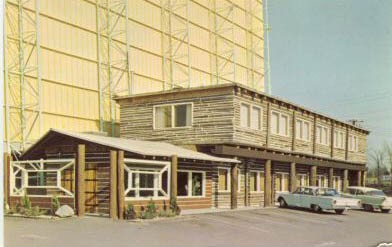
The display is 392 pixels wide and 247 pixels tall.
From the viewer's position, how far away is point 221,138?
27906mm

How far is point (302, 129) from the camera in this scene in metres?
36.2

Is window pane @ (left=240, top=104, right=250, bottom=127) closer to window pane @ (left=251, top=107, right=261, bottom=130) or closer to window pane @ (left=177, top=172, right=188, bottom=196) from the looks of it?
window pane @ (left=251, top=107, right=261, bottom=130)

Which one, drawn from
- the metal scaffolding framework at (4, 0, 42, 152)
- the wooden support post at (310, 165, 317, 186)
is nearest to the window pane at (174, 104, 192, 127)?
the metal scaffolding framework at (4, 0, 42, 152)

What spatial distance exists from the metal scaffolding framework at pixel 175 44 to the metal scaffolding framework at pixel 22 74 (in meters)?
13.5

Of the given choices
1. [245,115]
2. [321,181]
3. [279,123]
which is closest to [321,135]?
[321,181]

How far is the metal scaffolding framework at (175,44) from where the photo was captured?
143 ft

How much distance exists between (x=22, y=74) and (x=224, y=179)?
12983 mm

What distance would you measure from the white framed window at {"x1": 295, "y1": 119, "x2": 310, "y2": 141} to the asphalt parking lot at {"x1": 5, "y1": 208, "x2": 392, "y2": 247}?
1244cm

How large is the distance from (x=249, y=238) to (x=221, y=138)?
12157mm

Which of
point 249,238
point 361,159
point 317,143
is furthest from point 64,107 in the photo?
point 361,159

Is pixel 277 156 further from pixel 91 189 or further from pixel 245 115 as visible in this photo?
pixel 91 189

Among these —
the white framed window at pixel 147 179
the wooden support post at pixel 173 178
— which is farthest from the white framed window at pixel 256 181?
the wooden support post at pixel 173 178

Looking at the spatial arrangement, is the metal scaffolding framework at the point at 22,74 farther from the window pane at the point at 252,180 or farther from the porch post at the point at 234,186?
the window pane at the point at 252,180

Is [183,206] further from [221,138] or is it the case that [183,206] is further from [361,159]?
[361,159]
